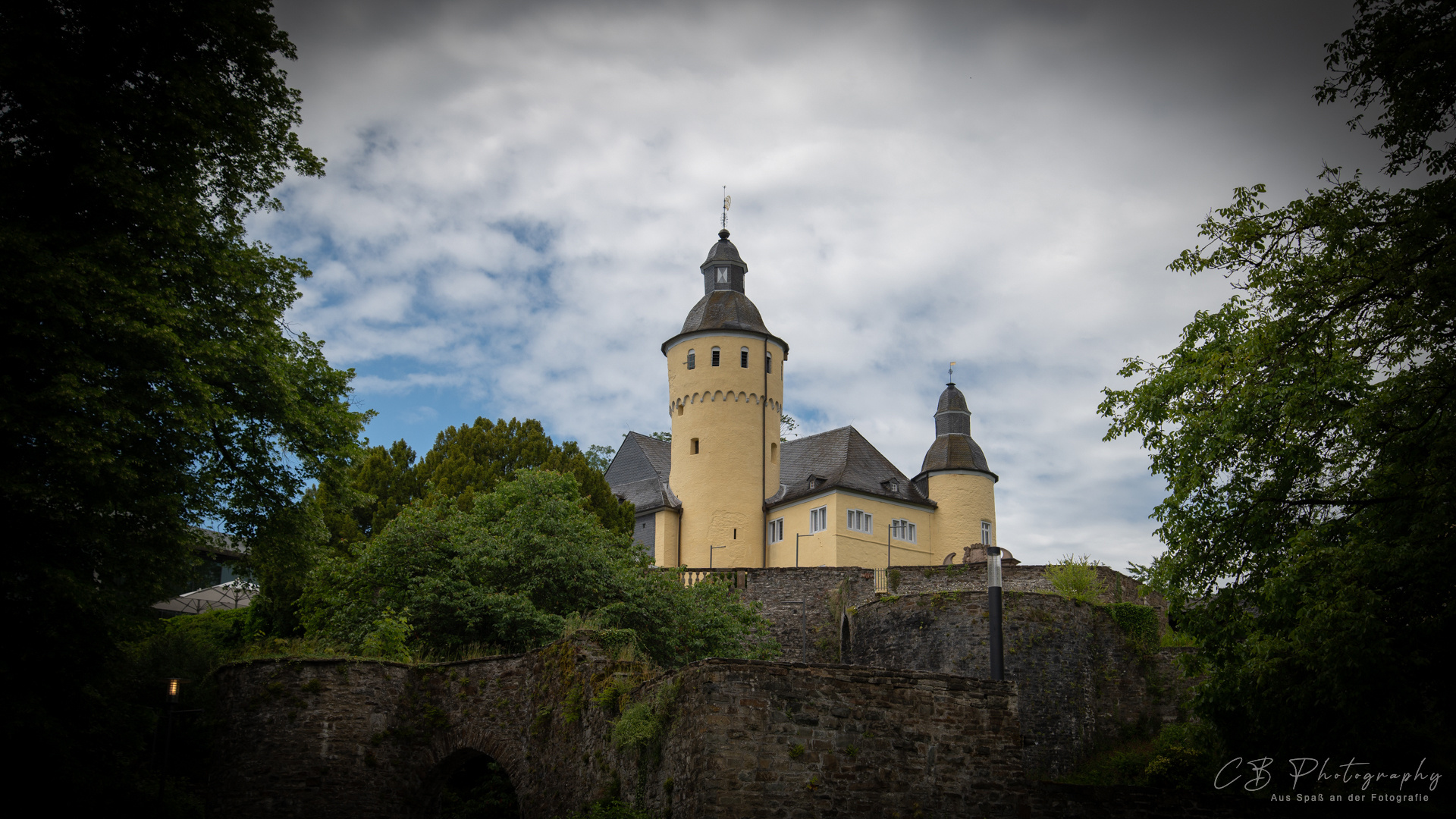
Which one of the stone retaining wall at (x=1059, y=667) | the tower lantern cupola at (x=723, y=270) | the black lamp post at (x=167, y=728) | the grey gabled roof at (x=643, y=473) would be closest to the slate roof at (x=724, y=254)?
the tower lantern cupola at (x=723, y=270)

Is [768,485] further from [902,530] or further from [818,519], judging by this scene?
[902,530]

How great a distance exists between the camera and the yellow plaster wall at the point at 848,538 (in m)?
43.0

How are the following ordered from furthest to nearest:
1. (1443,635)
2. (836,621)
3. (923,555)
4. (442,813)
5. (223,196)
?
1. (923,555)
2. (836,621)
3. (442,813)
4. (223,196)
5. (1443,635)

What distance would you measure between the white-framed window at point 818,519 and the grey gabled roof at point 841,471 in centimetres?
71

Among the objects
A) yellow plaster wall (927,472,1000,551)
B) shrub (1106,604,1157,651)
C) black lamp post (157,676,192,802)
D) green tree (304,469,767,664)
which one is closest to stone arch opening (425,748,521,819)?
green tree (304,469,767,664)

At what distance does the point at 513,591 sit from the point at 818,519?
21.5 metres

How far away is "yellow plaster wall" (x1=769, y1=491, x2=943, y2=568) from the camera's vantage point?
4300cm

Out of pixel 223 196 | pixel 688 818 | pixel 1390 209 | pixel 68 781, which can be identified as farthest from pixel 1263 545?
pixel 223 196

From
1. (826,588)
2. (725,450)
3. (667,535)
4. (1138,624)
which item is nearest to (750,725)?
(1138,624)

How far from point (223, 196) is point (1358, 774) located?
18.4 m

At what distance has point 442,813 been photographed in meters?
20.8

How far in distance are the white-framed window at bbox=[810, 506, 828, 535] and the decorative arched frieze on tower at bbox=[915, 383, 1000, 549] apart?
5.08m

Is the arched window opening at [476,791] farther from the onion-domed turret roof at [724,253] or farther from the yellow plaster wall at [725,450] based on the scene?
the onion-domed turret roof at [724,253]

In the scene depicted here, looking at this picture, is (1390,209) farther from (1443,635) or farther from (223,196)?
(223,196)
